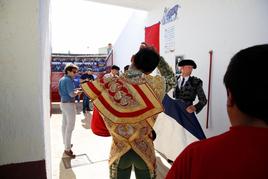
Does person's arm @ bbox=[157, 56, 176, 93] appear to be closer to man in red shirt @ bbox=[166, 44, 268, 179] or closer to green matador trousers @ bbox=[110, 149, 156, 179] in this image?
green matador trousers @ bbox=[110, 149, 156, 179]

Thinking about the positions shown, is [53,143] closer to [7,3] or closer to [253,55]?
[7,3]

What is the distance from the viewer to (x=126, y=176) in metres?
1.52

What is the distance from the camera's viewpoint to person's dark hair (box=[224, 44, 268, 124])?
54 centimetres

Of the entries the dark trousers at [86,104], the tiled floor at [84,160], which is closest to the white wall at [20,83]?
the tiled floor at [84,160]

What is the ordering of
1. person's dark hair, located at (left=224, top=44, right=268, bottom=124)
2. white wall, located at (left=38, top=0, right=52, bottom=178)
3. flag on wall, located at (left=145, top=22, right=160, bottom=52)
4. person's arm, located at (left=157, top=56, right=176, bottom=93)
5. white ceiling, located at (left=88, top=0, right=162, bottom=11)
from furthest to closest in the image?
flag on wall, located at (left=145, top=22, right=160, bottom=52)
white ceiling, located at (left=88, top=0, right=162, bottom=11)
person's arm, located at (left=157, top=56, right=176, bottom=93)
white wall, located at (left=38, top=0, right=52, bottom=178)
person's dark hair, located at (left=224, top=44, right=268, bottom=124)

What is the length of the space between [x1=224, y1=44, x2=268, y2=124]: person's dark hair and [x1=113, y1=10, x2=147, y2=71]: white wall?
224 inches

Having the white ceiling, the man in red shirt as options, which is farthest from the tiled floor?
the white ceiling

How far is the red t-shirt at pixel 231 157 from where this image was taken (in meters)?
0.54

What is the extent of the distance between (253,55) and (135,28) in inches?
255

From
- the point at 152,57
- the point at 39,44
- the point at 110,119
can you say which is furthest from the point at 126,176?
the point at 39,44

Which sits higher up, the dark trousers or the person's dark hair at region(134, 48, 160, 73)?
the person's dark hair at region(134, 48, 160, 73)

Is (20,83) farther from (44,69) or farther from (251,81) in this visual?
(251,81)

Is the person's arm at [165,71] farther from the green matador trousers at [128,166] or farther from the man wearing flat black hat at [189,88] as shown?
the man wearing flat black hat at [189,88]

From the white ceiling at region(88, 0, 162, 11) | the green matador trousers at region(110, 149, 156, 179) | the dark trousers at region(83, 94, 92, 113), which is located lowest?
the dark trousers at region(83, 94, 92, 113)
